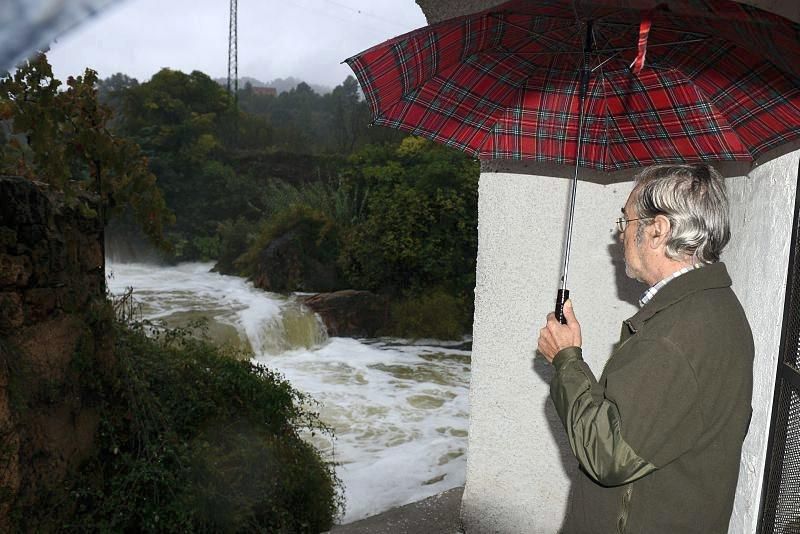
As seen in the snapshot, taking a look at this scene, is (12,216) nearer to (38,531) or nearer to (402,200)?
(38,531)

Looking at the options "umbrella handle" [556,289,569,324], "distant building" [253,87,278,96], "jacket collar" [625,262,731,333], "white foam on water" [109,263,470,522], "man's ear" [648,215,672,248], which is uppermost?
"distant building" [253,87,278,96]

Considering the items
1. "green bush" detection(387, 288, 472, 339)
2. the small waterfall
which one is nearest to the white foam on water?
the small waterfall

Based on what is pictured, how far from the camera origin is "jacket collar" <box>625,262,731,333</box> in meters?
1.39

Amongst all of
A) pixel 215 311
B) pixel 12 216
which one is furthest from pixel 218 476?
pixel 215 311

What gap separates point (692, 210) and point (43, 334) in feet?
11.7

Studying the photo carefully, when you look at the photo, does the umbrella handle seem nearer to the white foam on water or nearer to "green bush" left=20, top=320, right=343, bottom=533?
"green bush" left=20, top=320, right=343, bottom=533

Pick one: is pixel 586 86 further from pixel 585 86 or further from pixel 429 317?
pixel 429 317

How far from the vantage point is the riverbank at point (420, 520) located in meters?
3.14

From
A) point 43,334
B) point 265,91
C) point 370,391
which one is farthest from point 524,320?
point 265,91

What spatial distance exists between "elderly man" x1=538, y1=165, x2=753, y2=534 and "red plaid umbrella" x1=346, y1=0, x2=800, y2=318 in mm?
357

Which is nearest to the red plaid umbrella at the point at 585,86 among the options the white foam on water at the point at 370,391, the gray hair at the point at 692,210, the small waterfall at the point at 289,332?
the gray hair at the point at 692,210

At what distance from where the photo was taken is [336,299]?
1230cm

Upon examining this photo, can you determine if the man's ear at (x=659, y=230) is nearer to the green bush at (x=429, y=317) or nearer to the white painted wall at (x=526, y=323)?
the white painted wall at (x=526, y=323)

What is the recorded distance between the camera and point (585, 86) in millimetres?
1832
